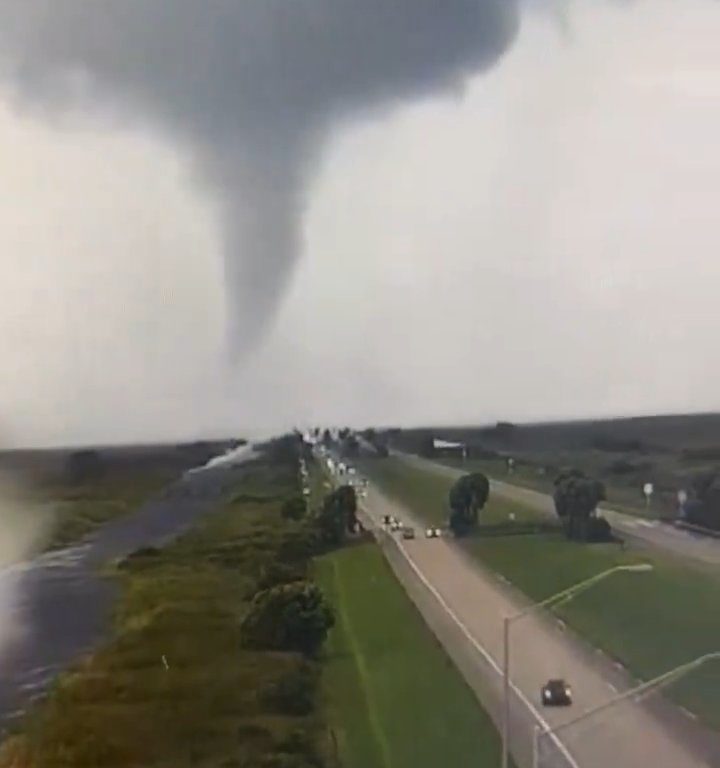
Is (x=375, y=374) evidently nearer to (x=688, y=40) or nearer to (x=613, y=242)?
(x=613, y=242)

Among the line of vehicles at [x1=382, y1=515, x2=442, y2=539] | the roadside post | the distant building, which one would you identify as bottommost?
the line of vehicles at [x1=382, y1=515, x2=442, y2=539]

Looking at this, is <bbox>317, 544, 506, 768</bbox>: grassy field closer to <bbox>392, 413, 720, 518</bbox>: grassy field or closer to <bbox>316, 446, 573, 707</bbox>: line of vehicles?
<bbox>316, 446, 573, 707</bbox>: line of vehicles

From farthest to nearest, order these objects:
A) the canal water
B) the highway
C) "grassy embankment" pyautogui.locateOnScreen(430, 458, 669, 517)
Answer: "grassy embankment" pyautogui.locateOnScreen(430, 458, 669, 517) < the canal water < the highway

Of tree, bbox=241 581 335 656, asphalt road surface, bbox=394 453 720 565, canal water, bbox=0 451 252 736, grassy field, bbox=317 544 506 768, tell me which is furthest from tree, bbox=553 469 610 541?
canal water, bbox=0 451 252 736

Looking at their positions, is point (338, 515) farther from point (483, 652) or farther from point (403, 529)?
point (483, 652)

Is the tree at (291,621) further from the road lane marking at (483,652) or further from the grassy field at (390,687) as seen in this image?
the road lane marking at (483,652)

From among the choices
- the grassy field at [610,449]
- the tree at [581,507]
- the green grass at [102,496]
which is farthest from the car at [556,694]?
the green grass at [102,496]


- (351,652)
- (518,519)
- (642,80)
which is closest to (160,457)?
(351,652)
